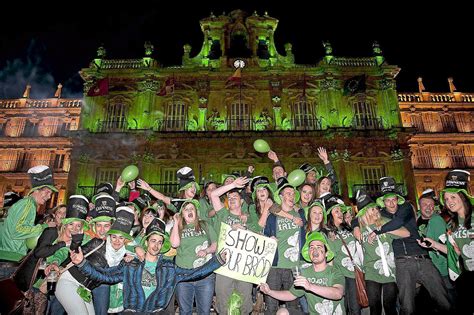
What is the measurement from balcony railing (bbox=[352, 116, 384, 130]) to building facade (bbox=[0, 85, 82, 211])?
18.5m

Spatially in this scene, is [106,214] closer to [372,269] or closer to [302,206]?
[302,206]

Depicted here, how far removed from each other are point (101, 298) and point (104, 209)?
51.8 inches

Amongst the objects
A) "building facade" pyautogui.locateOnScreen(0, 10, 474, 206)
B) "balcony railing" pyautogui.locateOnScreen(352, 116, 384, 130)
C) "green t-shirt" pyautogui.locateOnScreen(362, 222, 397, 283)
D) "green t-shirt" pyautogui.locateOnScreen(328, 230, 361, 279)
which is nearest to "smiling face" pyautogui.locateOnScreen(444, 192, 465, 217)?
"green t-shirt" pyautogui.locateOnScreen(362, 222, 397, 283)

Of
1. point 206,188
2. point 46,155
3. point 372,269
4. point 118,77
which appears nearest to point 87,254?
point 206,188

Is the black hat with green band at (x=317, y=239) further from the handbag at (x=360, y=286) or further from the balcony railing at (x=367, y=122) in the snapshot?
the balcony railing at (x=367, y=122)

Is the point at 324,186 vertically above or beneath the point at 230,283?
above

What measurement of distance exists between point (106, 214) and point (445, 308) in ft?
16.8

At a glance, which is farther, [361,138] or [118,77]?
[118,77]

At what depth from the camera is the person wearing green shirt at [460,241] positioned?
194 inches

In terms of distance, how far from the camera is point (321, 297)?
4434 mm

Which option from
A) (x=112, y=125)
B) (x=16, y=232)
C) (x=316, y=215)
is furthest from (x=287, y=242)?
(x=112, y=125)

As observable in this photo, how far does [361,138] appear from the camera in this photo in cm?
1984

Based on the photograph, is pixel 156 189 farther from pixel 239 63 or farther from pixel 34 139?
pixel 34 139

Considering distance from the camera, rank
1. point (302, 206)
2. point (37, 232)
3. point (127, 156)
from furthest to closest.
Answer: point (127, 156), point (302, 206), point (37, 232)
